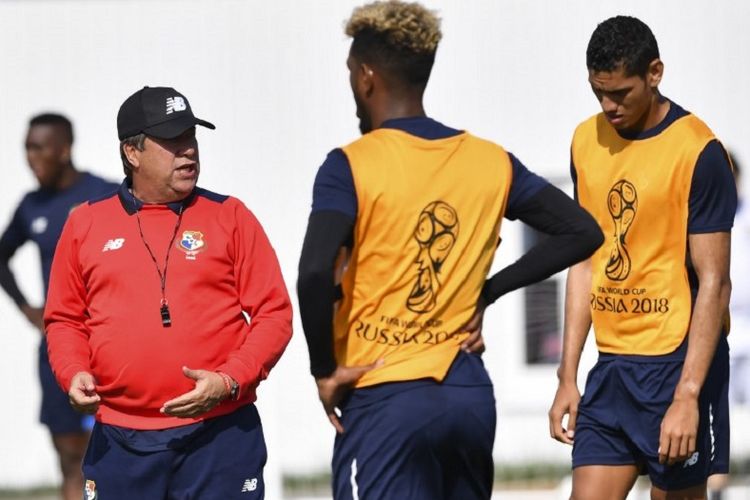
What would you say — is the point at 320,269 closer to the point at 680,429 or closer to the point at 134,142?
the point at 134,142

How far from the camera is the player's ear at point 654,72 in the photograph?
17.8 feet

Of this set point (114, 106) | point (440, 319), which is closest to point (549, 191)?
point (440, 319)

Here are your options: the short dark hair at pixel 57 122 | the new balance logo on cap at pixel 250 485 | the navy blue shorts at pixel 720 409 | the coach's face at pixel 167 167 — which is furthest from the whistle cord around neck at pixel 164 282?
the short dark hair at pixel 57 122

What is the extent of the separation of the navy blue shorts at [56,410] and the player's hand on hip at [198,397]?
3.80m

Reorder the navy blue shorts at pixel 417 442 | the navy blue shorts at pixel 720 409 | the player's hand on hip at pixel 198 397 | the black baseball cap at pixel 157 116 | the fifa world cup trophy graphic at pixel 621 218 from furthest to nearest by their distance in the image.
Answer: the navy blue shorts at pixel 720 409 < the fifa world cup trophy graphic at pixel 621 218 < the black baseball cap at pixel 157 116 < the player's hand on hip at pixel 198 397 < the navy blue shorts at pixel 417 442

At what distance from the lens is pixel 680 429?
533 centimetres

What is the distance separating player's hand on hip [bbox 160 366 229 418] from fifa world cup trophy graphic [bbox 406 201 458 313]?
82 centimetres

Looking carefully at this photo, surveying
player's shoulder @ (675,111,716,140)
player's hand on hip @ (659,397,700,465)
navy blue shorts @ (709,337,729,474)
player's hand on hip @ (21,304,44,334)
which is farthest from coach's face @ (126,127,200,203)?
player's hand on hip @ (21,304,44,334)

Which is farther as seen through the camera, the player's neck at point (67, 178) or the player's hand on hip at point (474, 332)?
the player's neck at point (67, 178)

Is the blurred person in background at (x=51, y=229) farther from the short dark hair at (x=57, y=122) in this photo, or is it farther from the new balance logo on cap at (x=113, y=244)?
the new balance logo on cap at (x=113, y=244)

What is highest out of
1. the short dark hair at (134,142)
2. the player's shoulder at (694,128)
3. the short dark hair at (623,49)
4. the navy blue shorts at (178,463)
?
the short dark hair at (623,49)

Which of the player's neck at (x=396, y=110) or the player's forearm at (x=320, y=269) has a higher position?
the player's neck at (x=396, y=110)

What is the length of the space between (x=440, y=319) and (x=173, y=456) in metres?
1.12

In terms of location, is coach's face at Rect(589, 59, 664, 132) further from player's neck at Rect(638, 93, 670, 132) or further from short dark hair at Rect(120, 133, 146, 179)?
short dark hair at Rect(120, 133, 146, 179)
